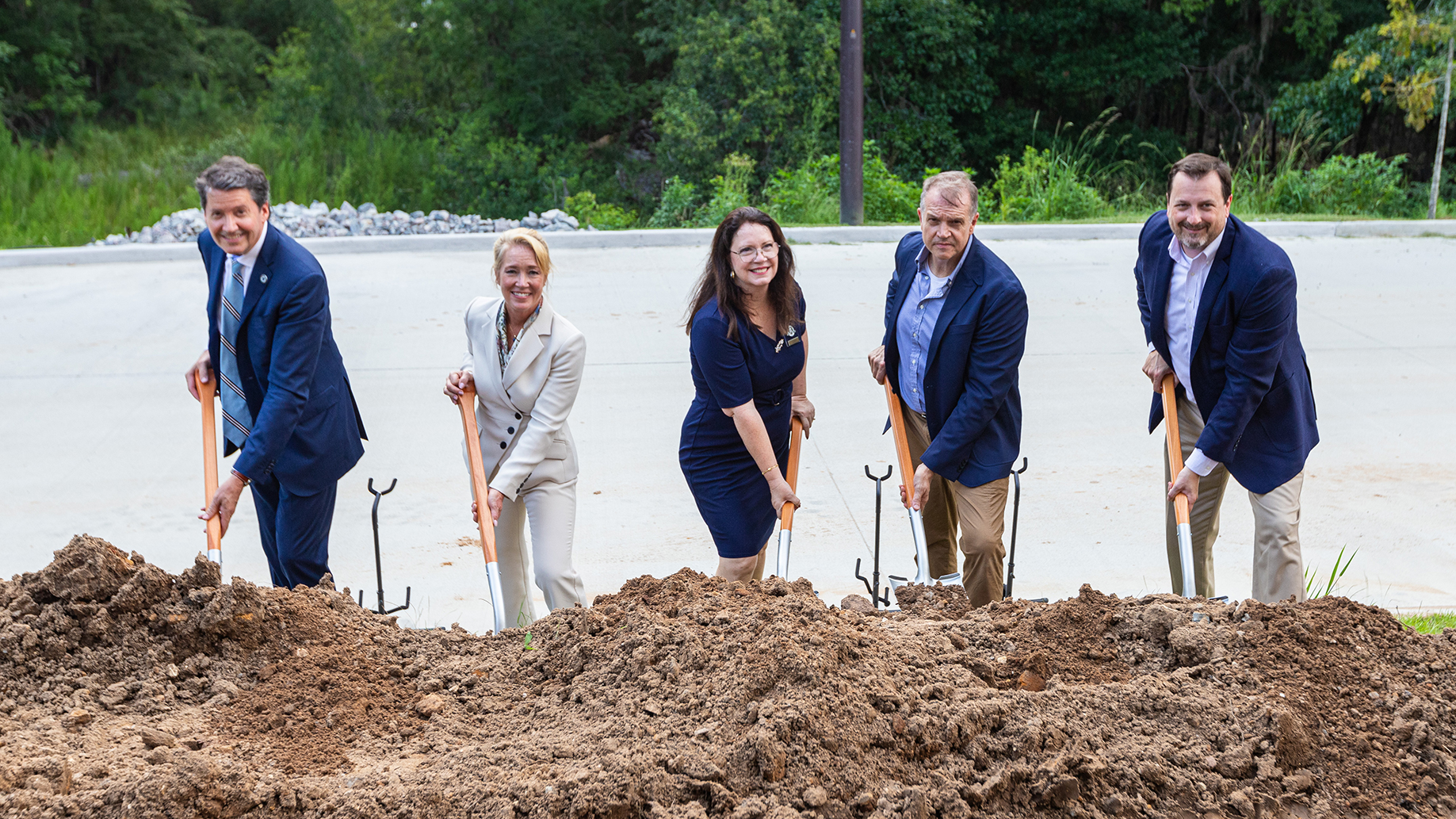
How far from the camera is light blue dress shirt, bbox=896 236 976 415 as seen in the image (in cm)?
388

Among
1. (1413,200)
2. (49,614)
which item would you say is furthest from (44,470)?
(1413,200)

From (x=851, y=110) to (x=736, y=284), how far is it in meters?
9.04

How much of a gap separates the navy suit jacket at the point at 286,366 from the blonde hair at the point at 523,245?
564mm

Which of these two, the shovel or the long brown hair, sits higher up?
the long brown hair

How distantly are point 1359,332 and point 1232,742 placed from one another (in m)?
7.73

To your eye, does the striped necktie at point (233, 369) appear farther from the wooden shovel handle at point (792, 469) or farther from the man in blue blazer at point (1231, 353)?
the man in blue blazer at point (1231, 353)

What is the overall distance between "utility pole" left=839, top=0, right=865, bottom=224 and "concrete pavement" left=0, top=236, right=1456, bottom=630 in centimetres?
110

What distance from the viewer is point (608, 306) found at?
9500 mm

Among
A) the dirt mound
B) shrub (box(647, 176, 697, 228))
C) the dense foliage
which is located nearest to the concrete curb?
the dense foliage

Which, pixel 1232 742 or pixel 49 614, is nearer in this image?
pixel 1232 742

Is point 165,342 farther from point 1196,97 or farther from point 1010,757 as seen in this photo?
point 1196,97

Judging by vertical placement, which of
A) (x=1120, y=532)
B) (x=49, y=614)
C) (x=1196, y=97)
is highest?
(x=1196, y=97)

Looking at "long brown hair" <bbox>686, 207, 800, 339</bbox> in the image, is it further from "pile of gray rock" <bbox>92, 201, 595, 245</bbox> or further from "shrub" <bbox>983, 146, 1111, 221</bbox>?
"shrub" <bbox>983, 146, 1111, 221</bbox>

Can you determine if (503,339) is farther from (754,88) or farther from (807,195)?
(754,88)
